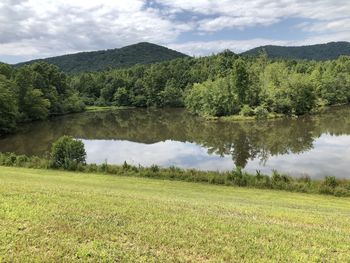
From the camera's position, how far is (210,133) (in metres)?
69.4

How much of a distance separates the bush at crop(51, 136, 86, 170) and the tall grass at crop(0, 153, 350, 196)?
552 millimetres

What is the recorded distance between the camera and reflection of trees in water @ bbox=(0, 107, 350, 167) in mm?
53128

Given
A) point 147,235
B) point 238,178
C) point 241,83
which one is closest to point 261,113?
point 241,83

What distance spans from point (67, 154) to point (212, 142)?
1188 inches

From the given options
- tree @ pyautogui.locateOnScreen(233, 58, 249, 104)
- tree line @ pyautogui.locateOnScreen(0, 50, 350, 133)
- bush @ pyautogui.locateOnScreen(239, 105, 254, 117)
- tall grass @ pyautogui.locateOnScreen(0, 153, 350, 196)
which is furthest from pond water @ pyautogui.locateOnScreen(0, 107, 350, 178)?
tree @ pyautogui.locateOnScreen(233, 58, 249, 104)

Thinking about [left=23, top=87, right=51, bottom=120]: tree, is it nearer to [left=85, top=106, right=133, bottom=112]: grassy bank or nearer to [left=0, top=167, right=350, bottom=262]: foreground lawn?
[left=85, top=106, right=133, bottom=112]: grassy bank

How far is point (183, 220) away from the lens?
32.7ft

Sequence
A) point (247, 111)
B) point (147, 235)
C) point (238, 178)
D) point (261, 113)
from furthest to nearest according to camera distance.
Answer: point (247, 111), point (261, 113), point (238, 178), point (147, 235)

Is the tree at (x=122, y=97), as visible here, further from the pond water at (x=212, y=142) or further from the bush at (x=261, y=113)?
the bush at (x=261, y=113)

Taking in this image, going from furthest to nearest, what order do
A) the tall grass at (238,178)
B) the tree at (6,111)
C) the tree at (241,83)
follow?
the tree at (241,83)
the tree at (6,111)
the tall grass at (238,178)

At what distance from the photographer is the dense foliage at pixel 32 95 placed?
229ft

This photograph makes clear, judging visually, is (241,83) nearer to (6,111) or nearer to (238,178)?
(6,111)

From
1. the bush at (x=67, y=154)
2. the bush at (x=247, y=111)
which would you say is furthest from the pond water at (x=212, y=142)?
the bush at (x=67, y=154)

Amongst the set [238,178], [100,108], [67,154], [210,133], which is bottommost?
[238,178]
